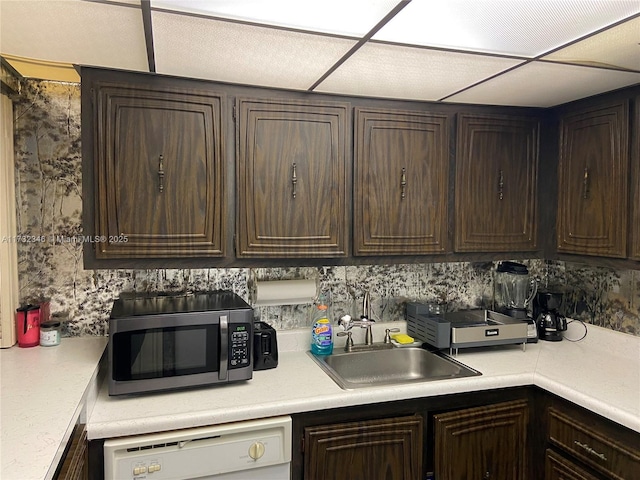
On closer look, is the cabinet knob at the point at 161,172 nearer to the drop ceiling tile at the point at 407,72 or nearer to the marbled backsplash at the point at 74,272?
the marbled backsplash at the point at 74,272

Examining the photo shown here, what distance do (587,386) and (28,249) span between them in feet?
7.91

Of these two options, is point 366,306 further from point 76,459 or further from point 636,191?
point 76,459

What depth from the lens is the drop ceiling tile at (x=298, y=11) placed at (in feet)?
3.94

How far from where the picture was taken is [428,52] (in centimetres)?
154

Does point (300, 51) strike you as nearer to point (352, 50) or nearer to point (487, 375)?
point (352, 50)

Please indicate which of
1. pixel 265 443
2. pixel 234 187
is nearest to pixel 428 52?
pixel 234 187

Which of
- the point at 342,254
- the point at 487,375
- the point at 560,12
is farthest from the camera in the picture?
the point at 342,254

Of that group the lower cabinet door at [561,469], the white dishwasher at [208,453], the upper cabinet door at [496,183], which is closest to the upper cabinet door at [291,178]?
the upper cabinet door at [496,183]

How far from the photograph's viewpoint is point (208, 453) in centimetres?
159

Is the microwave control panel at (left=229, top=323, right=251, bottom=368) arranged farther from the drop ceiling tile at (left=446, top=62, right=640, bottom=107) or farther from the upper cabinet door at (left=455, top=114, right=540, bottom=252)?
the drop ceiling tile at (left=446, top=62, right=640, bottom=107)

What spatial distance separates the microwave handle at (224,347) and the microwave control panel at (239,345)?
0.02 meters

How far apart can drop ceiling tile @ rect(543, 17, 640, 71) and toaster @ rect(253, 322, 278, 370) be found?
1.53 meters

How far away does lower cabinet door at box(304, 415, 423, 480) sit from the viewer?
1.74 metres

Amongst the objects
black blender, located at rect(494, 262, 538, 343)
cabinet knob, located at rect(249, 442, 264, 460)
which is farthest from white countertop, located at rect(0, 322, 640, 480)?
black blender, located at rect(494, 262, 538, 343)
